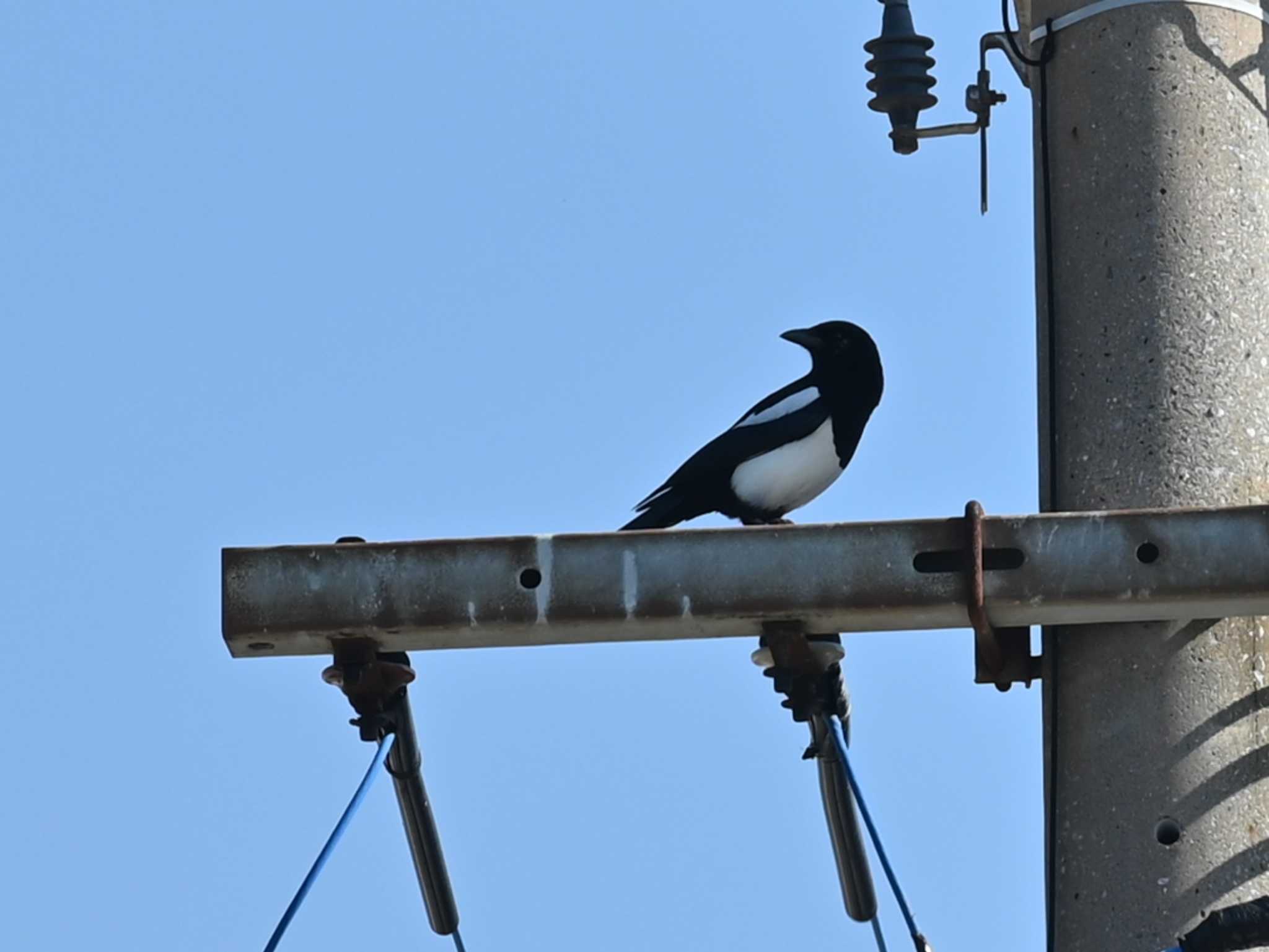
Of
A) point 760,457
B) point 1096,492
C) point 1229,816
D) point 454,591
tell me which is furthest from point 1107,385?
point 760,457


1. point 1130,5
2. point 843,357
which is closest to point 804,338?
point 843,357

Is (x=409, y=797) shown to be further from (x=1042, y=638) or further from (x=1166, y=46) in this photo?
(x=1166, y=46)

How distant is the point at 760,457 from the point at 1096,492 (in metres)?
2.49

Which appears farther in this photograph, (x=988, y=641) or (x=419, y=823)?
(x=419, y=823)

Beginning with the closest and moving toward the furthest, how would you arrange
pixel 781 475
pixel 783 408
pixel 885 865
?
pixel 885 865, pixel 781 475, pixel 783 408

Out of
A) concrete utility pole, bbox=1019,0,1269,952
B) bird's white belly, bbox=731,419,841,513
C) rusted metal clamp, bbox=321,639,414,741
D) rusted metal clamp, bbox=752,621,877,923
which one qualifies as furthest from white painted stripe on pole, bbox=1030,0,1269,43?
bird's white belly, bbox=731,419,841,513

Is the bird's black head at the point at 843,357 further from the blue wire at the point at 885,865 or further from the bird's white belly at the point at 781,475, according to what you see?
the blue wire at the point at 885,865

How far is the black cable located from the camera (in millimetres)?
4621

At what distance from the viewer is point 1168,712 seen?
4527 mm

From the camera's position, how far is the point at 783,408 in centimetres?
731

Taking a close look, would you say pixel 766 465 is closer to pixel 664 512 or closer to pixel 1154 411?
pixel 664 512

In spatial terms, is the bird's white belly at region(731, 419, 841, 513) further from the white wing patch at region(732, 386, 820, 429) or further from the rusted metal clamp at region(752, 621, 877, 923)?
the rusted metal clamp at region(752, 621, 877, 923)

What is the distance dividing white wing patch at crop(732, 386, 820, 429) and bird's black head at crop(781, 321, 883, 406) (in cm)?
9

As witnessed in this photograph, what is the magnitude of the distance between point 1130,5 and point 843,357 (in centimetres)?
264
